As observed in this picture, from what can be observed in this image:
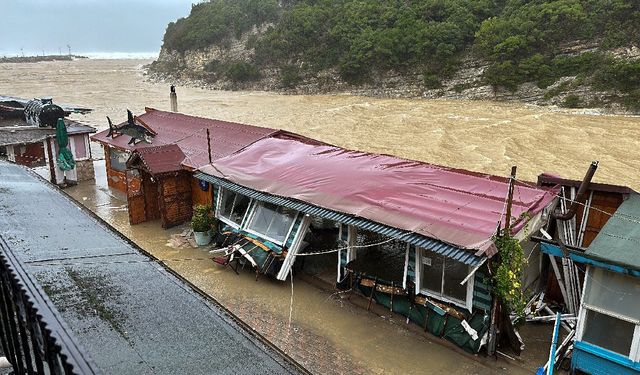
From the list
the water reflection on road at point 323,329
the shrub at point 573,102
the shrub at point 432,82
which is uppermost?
the shrub at point 432,82

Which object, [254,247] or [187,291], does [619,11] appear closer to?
[254,247]

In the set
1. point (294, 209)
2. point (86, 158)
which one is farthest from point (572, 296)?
point (86, 158)

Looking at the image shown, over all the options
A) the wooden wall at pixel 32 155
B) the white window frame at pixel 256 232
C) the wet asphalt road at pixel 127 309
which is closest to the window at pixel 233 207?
the white window frame at pixel 256 232

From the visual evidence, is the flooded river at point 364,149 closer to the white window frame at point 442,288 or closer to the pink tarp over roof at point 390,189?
the white window frame at point 442,288

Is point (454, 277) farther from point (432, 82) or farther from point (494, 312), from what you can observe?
point (432, 82)

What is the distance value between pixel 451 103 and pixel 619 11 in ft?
51.3

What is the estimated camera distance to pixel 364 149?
27.7m

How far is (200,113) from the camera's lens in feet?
150

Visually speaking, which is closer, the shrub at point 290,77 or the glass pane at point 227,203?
the glass pane at point 227,203

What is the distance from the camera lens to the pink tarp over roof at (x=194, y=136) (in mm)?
15922

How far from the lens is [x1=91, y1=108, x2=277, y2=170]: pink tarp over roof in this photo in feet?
52.2

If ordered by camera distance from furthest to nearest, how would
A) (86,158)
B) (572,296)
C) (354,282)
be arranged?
(86,158) → (354,282) → (572,296)

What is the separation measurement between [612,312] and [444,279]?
9.59ft

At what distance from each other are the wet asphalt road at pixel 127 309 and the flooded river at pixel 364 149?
16.8 ft
